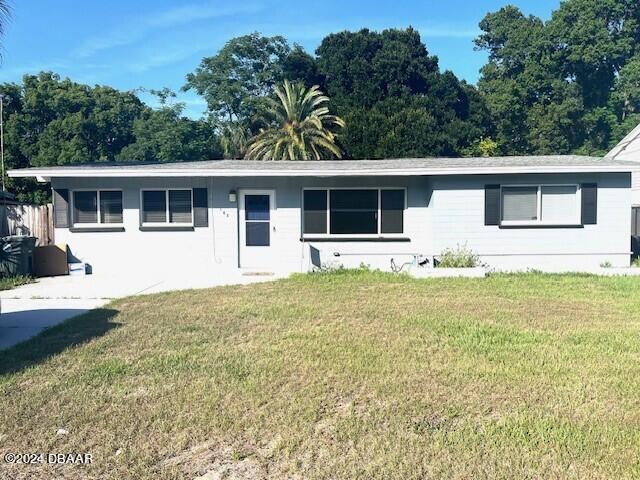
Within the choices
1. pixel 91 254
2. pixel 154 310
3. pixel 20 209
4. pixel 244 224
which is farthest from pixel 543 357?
pixel 20 209

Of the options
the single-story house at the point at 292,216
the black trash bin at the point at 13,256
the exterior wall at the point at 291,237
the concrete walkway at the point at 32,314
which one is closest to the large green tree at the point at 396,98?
the single-story house at the point at 292,216

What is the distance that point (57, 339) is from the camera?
6.26 metres

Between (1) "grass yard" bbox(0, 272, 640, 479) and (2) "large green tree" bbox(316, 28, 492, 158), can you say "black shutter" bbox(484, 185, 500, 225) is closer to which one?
(1) "grass yard" bbox(0, 272, 640, 479)

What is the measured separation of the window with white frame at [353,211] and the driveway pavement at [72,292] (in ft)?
6.65

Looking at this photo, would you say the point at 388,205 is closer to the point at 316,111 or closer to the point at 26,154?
the point at 316,111

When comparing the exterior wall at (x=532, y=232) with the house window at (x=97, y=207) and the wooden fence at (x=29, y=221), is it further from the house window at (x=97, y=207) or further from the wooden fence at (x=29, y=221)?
the wooden fence at (x=29, y=221)

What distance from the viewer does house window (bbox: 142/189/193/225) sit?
12844 mm

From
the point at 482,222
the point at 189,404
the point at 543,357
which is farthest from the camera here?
the point at 482,222

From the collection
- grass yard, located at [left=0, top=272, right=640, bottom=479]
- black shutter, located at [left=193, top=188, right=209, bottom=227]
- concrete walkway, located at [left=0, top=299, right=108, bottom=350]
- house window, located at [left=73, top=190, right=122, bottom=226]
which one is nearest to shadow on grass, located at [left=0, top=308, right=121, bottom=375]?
grass yard, located at [left=0, top=272, right=640, bottom=479]

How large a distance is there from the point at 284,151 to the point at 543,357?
25207 millimetres

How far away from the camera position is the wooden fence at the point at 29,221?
44.3 feet

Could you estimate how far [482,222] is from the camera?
12164 millimetres

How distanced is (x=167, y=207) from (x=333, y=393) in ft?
31.3

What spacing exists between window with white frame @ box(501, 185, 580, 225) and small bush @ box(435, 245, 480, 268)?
42.8 inches
